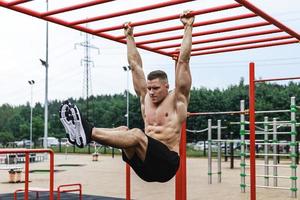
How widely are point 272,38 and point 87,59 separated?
35.4 m

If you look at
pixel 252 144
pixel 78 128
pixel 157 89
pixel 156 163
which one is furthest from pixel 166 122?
pixel 252 144

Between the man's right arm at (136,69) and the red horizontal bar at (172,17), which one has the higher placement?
the red horizontal bar at (172,17)

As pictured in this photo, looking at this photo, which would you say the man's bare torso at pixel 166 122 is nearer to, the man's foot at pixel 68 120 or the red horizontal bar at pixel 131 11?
the red horizontal bar at pixel 131 11

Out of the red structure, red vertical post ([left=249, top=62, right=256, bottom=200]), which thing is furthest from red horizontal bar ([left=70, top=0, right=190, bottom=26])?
red vertical post ([left=249, top=62, right=256, bottom=200])

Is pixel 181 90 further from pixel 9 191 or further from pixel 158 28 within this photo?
pixel 9 191

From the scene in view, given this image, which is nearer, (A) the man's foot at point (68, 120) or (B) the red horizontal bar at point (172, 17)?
(A) the man's foot at point (68, 120)

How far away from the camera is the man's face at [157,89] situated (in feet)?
12.6

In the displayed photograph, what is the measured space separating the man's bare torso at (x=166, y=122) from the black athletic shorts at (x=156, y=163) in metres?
0.23

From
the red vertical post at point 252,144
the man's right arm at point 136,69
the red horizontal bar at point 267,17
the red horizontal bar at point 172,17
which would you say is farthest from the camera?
the red vertical post at point 252,144

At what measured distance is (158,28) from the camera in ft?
16.4

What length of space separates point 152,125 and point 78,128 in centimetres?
100

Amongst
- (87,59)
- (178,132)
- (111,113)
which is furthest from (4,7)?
(111,113)

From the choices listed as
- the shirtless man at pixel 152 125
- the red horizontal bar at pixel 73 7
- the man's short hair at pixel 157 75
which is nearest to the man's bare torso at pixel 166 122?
the shirtless man at pixel 152 125

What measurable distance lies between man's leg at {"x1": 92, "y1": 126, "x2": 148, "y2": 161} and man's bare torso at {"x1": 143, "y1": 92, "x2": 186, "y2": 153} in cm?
45
